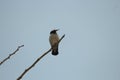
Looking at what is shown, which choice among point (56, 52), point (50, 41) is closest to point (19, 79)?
point (56, 52)

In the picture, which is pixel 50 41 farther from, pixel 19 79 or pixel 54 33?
pixel 19 79

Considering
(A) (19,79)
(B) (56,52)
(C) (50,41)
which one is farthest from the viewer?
(C) (50,41)

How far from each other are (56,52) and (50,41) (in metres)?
1.59

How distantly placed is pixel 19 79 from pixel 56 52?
617cm

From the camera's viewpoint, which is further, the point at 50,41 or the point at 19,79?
the point at 50,41

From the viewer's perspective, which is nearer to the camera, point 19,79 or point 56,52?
point 19,79

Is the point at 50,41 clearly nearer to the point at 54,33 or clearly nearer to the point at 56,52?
the point at 54,33

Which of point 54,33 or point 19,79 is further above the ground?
point 19,79

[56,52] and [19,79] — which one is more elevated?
[19,79]

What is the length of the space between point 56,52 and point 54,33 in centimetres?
198

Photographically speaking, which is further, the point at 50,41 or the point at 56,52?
the point at 50,41

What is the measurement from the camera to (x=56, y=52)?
8312mm

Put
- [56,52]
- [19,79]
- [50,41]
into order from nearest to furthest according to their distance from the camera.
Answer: [19,79], [56,52], [50,41]

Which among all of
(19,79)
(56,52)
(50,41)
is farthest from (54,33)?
(19,79)
